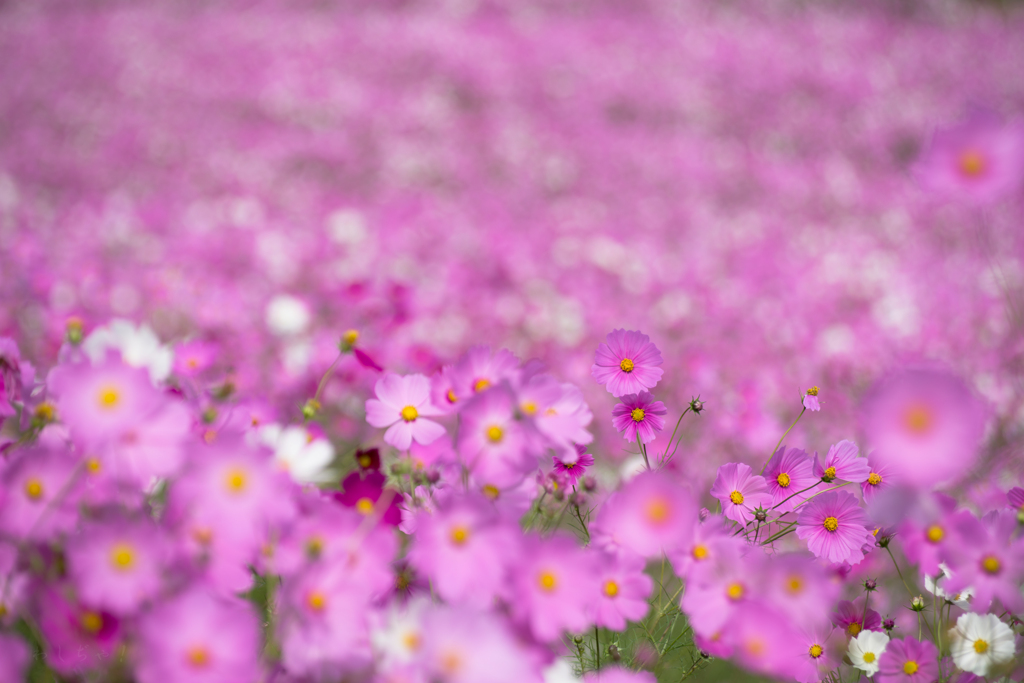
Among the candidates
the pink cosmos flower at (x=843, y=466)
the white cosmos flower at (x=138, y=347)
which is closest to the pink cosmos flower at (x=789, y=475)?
the pink cosmos flower at (x=843, y=466)

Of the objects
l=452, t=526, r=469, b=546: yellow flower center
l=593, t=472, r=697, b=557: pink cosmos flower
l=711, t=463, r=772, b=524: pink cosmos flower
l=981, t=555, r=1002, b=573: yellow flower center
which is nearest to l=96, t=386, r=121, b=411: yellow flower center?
l=452, t=526, r=469, b=546: yellow flower center

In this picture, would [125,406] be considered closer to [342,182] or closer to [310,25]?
[342,182]

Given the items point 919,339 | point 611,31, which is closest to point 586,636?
point 919,339

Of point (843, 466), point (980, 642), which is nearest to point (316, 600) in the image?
point (843, 466)

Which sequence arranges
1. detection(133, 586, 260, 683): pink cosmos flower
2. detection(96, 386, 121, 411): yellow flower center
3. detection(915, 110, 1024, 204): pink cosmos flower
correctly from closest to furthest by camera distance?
detection(133, 586, 260, 683): pink cosmos flower → detection(96, 386, 121, 411): yellow flower center → detection(915, 110, 1024, 204): pink cosmos flower

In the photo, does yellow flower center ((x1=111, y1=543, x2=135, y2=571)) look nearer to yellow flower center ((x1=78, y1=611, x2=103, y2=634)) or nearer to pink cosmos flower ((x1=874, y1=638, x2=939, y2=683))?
yellow flower center ((x1=78, y1=611, x2=103, y2=634))

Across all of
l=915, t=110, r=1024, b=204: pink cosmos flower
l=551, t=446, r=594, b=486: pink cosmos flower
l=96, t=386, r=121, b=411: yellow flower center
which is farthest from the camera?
l=551, t=446, r=594, b=486: pink cosmos flower
